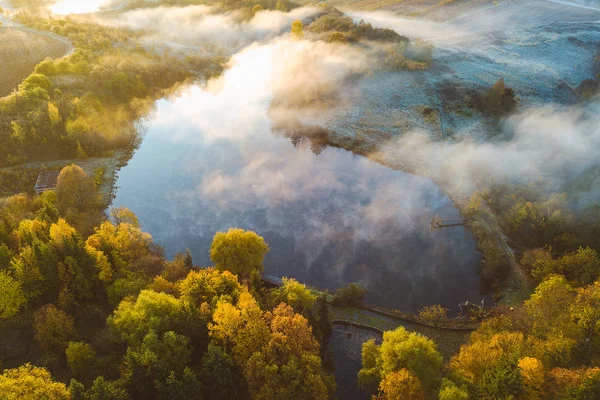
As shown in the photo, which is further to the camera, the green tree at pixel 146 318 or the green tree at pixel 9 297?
the green tree at pixel 9 297

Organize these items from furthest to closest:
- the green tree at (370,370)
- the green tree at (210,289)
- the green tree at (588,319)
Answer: the green tree at (210,289), the green tree at (370,370), the green tree at (588,319)

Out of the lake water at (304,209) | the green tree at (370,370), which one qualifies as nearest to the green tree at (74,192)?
the lake water at (304,209)

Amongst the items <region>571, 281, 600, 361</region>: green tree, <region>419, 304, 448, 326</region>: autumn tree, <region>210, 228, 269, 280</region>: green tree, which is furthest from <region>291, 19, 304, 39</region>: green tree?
<region>571, 281, 600, 361</region>: green tree

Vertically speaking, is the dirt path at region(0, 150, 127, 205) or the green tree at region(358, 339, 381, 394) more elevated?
the dirt path at region(0, 150, 127, 205)

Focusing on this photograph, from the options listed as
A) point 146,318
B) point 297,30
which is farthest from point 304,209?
point 297,30

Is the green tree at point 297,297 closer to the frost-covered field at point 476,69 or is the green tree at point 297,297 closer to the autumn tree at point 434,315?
the autumn tree at point 434,315

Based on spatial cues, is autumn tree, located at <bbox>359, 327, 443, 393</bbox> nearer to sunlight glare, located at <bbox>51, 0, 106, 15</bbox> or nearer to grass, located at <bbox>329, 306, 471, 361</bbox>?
grass, located at <bbox>329, 306, 471, 361</bbox>
